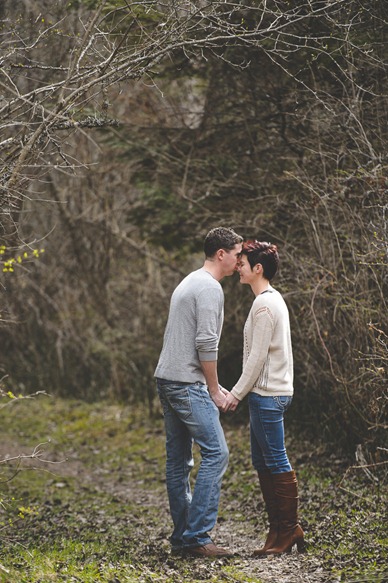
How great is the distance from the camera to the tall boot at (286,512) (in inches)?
228

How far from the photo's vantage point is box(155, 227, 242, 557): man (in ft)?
18.6

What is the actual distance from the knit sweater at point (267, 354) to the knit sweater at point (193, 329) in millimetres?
251

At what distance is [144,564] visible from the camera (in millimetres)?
5871

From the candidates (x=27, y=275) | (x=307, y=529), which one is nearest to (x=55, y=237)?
(x=27, y=275)

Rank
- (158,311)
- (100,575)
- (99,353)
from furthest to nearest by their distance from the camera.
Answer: (99,353) < (158,311) < (100,575)

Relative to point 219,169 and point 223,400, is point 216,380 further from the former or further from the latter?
point 219,169

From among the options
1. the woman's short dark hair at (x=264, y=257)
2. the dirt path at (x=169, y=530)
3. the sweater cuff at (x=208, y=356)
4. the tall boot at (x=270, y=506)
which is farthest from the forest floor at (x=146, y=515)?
the woman's short dark hair at (x=264, y=257)

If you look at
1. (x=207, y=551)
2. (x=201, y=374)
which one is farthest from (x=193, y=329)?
(x=207, y=551)

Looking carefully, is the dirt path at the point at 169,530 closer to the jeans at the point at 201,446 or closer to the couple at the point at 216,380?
the couple at the point at 216,380

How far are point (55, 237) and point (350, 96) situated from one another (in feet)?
25.7

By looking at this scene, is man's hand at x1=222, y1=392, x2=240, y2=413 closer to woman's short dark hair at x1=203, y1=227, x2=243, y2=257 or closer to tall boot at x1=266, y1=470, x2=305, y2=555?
tall boot at x1=266, y1=470, x2=305, y2=555

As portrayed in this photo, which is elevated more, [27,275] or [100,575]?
[100,575]

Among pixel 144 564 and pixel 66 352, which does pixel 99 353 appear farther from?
pixel 144 564

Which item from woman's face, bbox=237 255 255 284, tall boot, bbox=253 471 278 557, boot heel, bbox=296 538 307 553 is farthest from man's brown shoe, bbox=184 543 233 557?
woman's face, bbox=237 255 255 284
